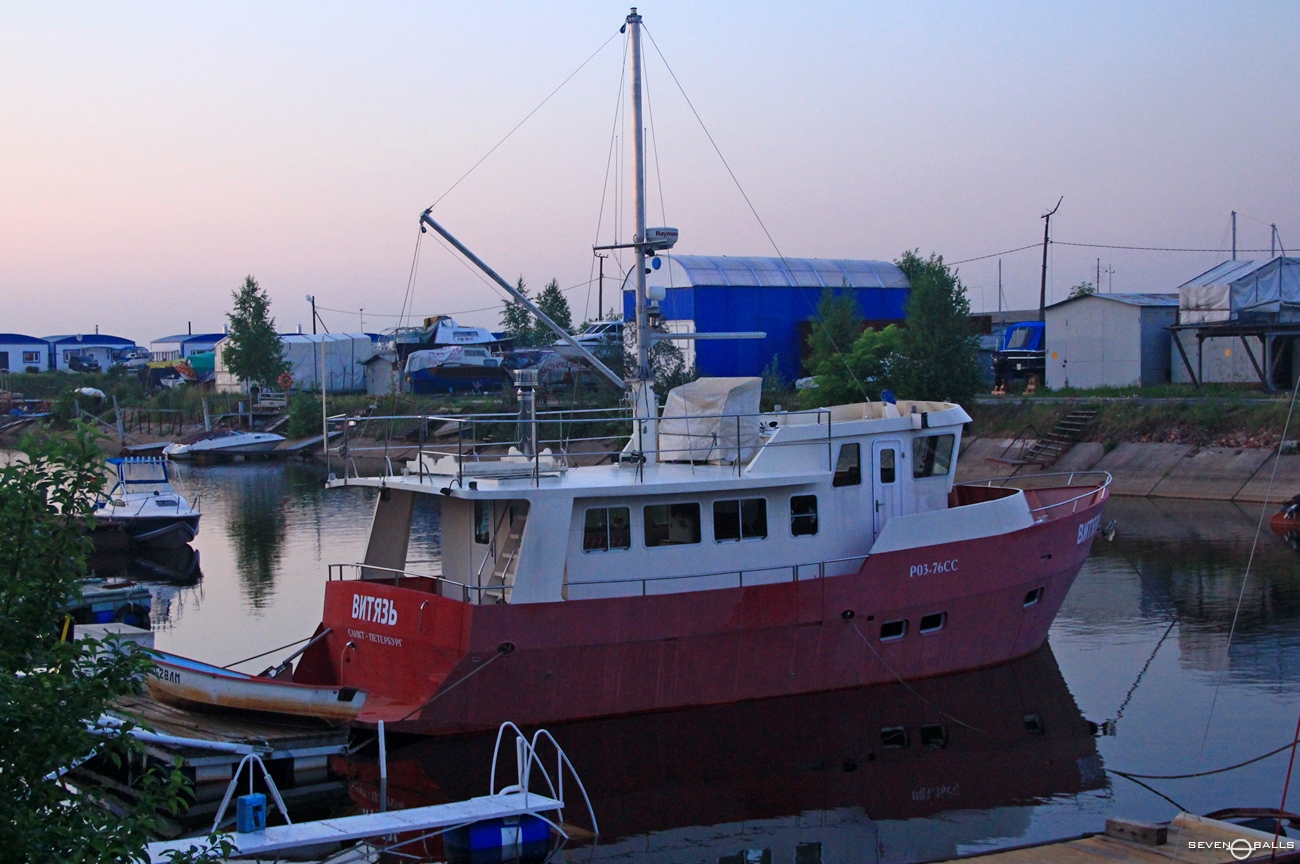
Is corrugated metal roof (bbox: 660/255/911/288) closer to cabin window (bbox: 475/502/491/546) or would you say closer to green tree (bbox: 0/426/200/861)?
cabin window (bbox: 475/502/491/546)

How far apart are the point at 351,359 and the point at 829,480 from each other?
220 feet

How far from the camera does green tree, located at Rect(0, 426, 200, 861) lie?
19.4 ft

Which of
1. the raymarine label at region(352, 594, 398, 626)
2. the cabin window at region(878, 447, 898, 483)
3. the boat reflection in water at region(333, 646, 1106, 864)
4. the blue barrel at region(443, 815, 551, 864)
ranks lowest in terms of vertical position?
the boat reflection in water at region(333, 646, 1106, 864)

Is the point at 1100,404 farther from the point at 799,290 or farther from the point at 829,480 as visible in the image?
the point at 829,480

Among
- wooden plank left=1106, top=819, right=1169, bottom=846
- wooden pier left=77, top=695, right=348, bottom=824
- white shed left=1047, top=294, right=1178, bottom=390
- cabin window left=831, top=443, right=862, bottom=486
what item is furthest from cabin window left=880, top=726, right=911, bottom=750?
white shed left=1047, top=294, right=1178, bottom=390

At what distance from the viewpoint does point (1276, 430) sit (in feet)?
116

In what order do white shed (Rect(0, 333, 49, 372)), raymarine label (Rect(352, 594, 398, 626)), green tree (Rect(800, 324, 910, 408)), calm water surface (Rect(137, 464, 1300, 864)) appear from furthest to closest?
white shed (Rect(0, 333, 49, 372))
green tree (Rect(800, 324, 910, 408))
raymarine label (Rect(352, 594, 398, 626))
calm water surface (Rect(137, 464, 1300, 864))

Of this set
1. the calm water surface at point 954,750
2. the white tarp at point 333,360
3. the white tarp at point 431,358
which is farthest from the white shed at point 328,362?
the calm water surface at point 954,750

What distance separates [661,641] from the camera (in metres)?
15.1

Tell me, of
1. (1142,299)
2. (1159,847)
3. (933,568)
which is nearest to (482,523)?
(933,568)

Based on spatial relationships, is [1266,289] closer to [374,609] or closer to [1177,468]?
[1177,468]

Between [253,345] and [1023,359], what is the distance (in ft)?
152

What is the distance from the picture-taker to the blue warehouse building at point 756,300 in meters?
53.1

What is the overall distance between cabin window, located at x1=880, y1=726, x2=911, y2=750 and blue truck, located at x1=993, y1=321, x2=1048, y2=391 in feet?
123
